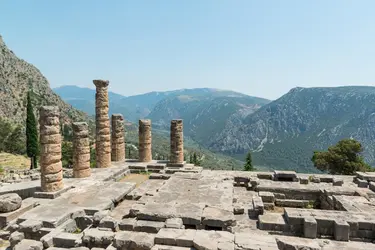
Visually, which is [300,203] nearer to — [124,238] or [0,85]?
[124,238]

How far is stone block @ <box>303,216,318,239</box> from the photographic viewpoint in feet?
30.5

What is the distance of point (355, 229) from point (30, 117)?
1934 inches

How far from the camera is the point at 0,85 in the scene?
82.8m

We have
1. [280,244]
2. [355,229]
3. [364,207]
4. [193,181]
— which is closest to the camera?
[280,244]

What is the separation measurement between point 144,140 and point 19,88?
8664cm

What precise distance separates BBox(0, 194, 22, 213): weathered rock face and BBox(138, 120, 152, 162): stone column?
10842 millimetres

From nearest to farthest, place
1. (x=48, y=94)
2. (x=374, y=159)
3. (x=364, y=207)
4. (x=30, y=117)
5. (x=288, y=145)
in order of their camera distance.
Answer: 1. (x=364, y=207)
2. (x=30, y=117)
3. (x=48, y=94)
4. (x=374, y=159)
5. (x=288, y=145)

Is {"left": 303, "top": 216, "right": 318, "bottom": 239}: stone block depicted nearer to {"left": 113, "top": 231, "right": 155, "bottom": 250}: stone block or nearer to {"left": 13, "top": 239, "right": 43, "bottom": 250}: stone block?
{"left": 113, "top": 231, "right": 155, "bottom": 250}: stone block

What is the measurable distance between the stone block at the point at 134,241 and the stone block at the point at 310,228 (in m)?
4.96

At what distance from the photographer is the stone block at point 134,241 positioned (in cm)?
832

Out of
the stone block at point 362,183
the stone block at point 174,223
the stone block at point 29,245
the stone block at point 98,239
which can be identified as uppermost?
the stone block at point 362,183

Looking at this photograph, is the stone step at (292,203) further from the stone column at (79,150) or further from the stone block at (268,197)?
the stone column at (79,150)

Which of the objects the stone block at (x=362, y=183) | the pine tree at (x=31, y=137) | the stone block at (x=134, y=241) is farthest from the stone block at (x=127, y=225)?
the pine tree at (x=31, y=137)

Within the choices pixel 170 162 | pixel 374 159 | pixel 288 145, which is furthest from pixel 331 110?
pixel 170 162
